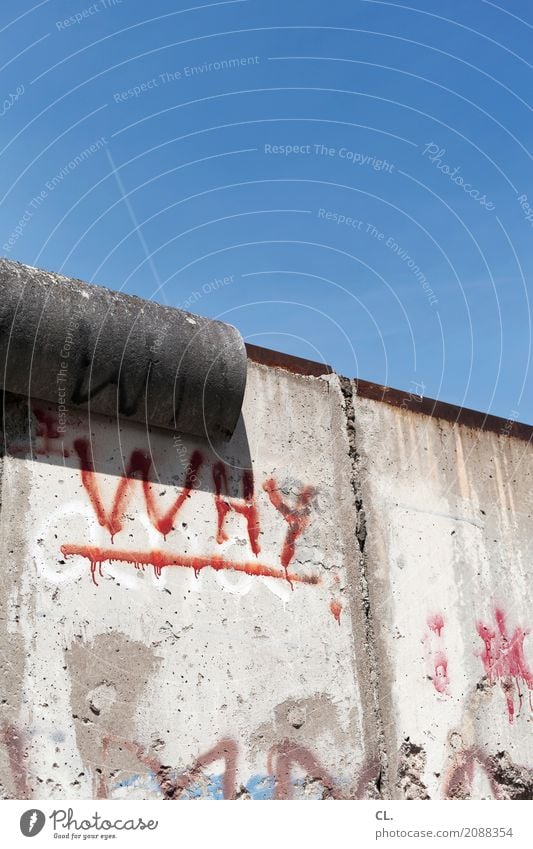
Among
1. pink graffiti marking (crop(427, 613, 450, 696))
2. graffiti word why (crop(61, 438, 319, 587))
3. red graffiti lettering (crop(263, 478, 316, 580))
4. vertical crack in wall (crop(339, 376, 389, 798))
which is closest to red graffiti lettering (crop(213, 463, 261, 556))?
graffiti word why (crop(61, 438, 319, 587))

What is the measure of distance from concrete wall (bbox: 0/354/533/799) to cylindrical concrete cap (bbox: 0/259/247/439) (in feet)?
0.32

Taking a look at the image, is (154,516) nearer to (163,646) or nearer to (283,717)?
(163,646)

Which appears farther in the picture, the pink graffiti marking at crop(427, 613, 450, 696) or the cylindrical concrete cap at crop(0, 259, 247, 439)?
the pink graffiti marking at crop(427, 613, 450, 696)

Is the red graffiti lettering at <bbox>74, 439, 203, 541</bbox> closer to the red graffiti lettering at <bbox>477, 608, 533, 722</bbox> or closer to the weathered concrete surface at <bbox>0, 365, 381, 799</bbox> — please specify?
the weathered concrete surface at <bbox>0, 365, 381, 799</bbox>

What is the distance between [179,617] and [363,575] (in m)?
0.95

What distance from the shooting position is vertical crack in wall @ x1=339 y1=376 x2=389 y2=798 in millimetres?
4117

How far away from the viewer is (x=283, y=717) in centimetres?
391

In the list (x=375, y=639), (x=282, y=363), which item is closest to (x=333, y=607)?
(x=375, y=639)

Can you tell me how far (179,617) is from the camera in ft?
12.6

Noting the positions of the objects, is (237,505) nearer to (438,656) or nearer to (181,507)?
(181,507)

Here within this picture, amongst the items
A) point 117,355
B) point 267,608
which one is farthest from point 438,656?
point 117,355

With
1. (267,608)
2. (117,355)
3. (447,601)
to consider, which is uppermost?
(117,355)

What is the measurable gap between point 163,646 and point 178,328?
1.31m
